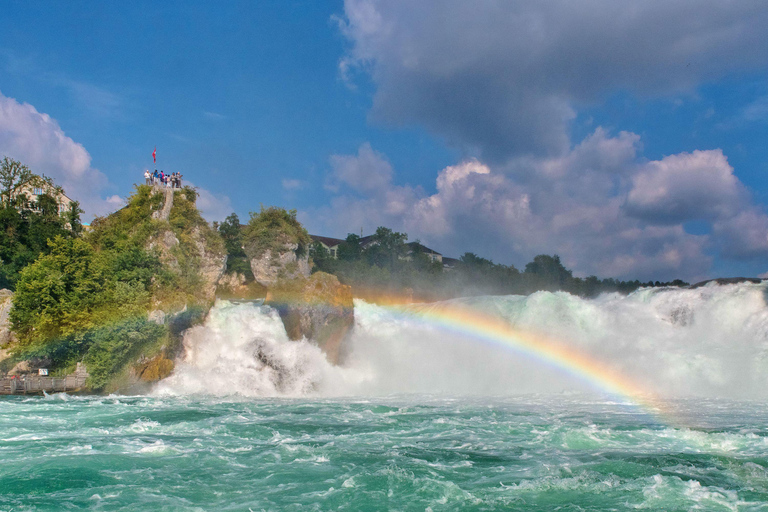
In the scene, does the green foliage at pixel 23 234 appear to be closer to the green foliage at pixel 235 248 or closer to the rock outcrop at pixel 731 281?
the green foliage at pixel 235 248

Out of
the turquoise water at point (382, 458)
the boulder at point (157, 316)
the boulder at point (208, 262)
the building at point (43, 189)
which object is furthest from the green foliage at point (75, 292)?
the building at point (43, 189)

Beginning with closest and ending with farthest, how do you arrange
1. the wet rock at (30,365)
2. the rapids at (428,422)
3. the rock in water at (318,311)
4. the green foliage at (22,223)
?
the rapids at (428,422)
the wet rock at (30,365)
the rock in water at (318,311)
the green foliage at (22,223)

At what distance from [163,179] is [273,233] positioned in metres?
8.11

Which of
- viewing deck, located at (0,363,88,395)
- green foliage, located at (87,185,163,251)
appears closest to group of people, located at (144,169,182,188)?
green foliage, located at (87,185,163,251)

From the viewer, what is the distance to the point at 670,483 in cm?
1097

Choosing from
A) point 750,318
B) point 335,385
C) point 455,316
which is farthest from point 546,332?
point 335,385

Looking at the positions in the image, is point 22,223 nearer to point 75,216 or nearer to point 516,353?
point 75,216

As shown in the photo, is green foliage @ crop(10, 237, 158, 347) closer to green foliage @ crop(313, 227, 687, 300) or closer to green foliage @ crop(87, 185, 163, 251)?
green foliage @ crop(87, 185, 163, 251)

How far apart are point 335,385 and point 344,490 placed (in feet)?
56.7

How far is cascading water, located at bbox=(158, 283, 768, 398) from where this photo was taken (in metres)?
26.2

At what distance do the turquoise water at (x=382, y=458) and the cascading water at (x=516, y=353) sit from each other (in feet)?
18.4

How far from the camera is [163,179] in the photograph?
34.8 metres

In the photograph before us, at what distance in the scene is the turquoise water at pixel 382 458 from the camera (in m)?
10.3

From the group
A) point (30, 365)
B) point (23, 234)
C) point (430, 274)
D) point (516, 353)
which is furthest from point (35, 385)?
point (430, 274)
